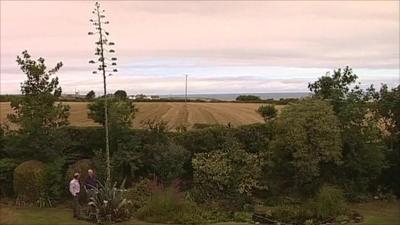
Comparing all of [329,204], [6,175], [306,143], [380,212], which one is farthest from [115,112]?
[380,212]

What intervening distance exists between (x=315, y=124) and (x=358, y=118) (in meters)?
2.20

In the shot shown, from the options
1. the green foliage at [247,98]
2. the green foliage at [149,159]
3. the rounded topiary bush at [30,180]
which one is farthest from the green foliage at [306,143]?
the green foliage at [247,98]

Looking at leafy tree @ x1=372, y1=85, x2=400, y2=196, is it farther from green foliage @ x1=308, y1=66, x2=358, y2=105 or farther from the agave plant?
the agave plant

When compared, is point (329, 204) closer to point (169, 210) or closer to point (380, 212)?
point (380, 212)

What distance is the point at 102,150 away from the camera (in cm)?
2155

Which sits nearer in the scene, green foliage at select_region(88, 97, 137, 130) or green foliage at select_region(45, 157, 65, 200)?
green foliage at select_region(45, 157, 65, 200)

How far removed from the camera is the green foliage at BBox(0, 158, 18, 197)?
20234 millimetres

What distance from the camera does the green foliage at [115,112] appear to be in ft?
69.1

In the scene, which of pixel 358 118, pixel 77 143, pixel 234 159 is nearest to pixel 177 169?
pixel 234 159

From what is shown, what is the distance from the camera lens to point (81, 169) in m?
19.8

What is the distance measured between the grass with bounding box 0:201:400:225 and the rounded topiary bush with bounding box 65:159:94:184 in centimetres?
110

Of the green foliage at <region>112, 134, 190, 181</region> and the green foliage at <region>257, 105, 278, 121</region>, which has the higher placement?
the green foliage at <region>257, 105, 278, 121</region>

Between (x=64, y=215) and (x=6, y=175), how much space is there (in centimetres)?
405

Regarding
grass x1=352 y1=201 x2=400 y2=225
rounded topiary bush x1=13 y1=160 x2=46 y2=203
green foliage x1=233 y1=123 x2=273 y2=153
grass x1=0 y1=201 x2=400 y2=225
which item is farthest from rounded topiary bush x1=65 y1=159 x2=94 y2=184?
grass x1=352 y1=201 x2=400 y2=225
